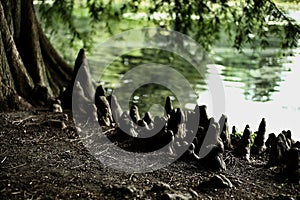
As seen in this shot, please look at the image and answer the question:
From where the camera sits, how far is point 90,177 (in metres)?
3.44

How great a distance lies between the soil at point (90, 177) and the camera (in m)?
3.19

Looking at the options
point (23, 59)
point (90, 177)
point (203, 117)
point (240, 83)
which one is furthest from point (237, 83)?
point (90, 177)

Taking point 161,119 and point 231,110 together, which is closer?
point 161,119

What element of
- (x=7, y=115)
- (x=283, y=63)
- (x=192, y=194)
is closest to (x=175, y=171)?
(x=192, y=194)

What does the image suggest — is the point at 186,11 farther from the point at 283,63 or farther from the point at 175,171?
the point at 283,63

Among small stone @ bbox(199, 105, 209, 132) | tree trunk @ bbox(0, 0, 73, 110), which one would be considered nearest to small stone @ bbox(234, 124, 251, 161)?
small stone @ bbox(199, 105, 209, 132)

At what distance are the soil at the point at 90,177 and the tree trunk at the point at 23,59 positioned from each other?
0.86 meters

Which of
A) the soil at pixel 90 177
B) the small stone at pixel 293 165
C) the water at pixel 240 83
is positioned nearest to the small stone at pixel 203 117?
the soil at pixel 90 177

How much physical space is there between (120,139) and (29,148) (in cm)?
76

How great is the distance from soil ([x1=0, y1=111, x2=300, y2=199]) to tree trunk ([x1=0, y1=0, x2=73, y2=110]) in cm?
86

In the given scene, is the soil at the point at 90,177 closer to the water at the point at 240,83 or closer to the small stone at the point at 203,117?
the small stone at the point at 203,117

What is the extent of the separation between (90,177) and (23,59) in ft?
9.85

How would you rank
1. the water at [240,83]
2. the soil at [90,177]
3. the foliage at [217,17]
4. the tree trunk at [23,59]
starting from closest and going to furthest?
the soil at [90,177], the tree trunk at [23,59], the foliage at [217,17], the water at [240,83]

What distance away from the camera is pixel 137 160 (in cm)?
386
